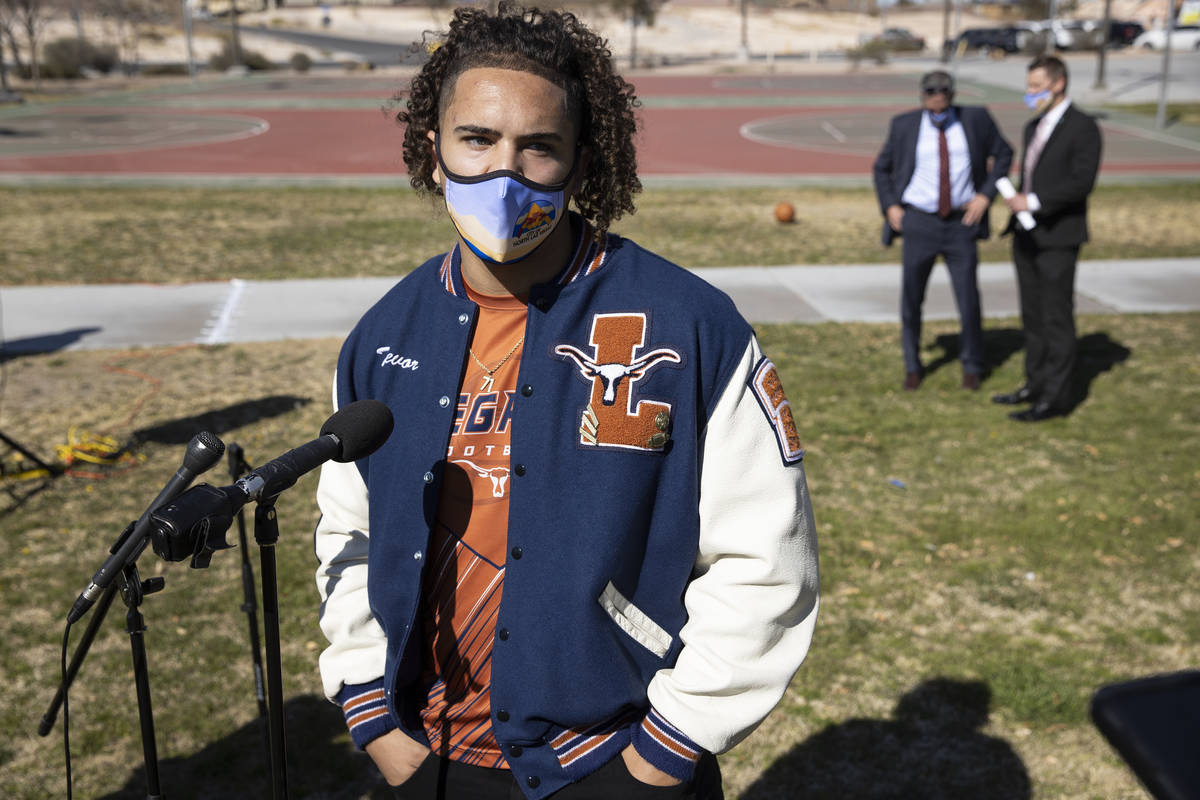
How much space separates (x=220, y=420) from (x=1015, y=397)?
5604mm

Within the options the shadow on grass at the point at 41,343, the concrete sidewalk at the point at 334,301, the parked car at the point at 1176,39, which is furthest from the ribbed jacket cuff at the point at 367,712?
the parked car at the point at 1176,39

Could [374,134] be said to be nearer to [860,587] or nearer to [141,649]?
[860,587]

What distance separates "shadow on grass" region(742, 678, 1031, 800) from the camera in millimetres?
4160

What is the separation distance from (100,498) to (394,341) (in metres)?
4.90

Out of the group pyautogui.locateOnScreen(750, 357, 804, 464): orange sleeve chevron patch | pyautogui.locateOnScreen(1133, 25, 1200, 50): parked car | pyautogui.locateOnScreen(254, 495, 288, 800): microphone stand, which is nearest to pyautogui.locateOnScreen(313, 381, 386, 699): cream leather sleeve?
pyautogui.locateOnScreen(254, 495, 288, 800): microphone stand

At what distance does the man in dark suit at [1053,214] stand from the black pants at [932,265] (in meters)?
0.36

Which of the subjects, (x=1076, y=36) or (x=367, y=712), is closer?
(x=367, y=712)

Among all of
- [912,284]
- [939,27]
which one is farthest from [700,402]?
[939,27]

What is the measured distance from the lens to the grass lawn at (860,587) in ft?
14.2

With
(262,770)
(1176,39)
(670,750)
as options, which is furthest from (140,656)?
(1176,39)

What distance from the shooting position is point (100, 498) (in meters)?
6.56

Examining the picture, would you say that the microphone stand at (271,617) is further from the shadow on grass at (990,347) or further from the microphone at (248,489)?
the shadow on grass at (990,347)

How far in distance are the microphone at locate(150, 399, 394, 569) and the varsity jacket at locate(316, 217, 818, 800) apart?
0.23m

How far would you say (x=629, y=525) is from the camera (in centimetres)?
216
